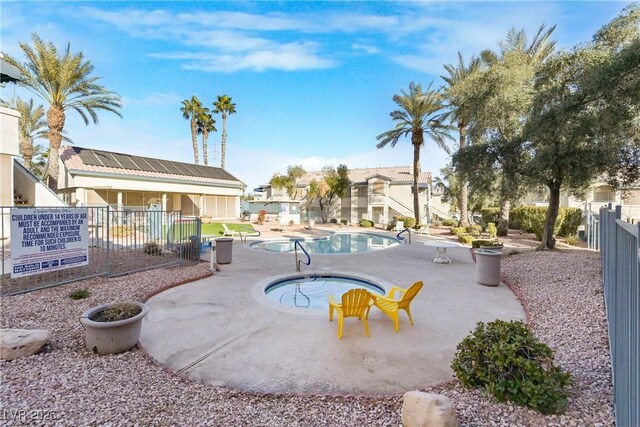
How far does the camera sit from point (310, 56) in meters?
14.3

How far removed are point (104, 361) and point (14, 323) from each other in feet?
8.00

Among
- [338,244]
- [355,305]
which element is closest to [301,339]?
[355,305]

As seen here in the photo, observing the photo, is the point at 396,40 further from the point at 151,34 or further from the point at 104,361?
the point at 104,361

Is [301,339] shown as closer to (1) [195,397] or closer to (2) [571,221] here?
(1) [195,397]

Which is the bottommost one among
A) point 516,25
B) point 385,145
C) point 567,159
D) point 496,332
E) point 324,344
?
point 324,344

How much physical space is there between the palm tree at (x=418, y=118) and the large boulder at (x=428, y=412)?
80.2ft

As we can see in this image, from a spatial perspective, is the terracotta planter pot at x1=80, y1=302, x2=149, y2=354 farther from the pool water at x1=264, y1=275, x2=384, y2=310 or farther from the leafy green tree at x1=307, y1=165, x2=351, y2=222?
the leafy green tree at x1=307, y1=165, x2=351, y2=222

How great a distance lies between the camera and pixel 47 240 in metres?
6.40

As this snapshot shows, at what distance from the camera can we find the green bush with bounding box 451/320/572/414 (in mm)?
2779

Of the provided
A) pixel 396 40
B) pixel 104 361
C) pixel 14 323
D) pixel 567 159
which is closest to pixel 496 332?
pixel 104 361

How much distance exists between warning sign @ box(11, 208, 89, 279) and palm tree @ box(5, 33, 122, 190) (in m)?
17.3

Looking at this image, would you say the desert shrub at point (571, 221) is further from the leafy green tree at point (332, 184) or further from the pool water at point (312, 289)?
the leafy green tree at point (332, 184)

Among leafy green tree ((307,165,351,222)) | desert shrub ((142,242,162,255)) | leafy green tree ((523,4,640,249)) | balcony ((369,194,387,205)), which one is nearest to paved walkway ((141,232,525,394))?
desert shrub ((142,242,162,255))

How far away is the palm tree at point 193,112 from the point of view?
37750 millimetres
